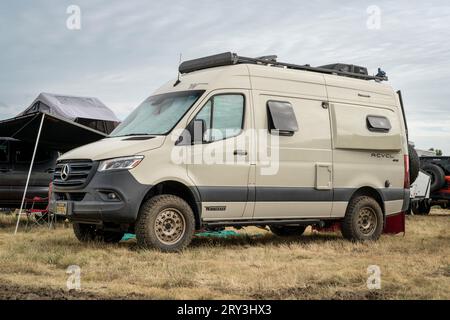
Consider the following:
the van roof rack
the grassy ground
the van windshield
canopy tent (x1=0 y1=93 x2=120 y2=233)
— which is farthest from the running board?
canopy tent (x1=0 y1=93 x2=120 y2=233)

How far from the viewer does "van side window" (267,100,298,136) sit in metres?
9.11

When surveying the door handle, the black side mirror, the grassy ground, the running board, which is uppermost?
the black side mirror

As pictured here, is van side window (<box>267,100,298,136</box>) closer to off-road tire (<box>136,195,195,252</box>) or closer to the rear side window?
off-road tire (<box>136,195,195,252</box>)

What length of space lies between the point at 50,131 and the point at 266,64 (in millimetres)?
4995

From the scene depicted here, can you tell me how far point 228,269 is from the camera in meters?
6.96

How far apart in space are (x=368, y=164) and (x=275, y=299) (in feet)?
18.0

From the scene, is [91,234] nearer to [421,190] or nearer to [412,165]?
[412,165]

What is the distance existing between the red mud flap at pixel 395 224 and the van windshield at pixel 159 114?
4.52m

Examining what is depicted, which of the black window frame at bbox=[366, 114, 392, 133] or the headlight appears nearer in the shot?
the headlight

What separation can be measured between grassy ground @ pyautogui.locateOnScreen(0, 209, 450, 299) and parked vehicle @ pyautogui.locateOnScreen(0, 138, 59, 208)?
232 centimetres

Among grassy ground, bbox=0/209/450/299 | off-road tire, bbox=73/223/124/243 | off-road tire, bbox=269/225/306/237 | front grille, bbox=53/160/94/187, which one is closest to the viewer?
grassy ground, bbox=0/209/450/299

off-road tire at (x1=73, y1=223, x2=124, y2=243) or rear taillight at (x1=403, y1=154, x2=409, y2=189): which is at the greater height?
rear taillight at (x1=403, y1=154, x2=409, y2=189)

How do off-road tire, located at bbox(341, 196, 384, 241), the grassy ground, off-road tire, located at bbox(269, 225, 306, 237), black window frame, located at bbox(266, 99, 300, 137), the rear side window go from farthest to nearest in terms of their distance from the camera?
the rear side window, off-road tire, located at bbox(269, 225, 306, 237), off-road tire, located at bbox(341, 196, 384, 241), black window frame, located at bbox(266, 99, 300, 137), the grassy ground

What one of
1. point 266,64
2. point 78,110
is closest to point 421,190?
point 78,110
